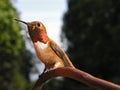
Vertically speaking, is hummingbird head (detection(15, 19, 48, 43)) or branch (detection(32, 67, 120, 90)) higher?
hummingbird head (detection(15, 19, 48, 43))

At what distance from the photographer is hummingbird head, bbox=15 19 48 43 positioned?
3.45 meters

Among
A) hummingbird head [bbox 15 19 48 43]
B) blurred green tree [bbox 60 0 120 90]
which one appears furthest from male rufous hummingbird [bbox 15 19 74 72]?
blurred green tree [bbox 60 0 120 90]

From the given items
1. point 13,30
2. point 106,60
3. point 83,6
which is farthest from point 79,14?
point 13,30

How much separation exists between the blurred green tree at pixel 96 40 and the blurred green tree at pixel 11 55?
271cm

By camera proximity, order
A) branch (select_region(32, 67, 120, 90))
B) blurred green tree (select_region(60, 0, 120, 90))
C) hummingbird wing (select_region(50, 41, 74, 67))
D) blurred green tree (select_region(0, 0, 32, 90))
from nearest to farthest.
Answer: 1. branch (select_region(32, 67, 120, 90))
2. hummingbird wing (select_region(50, 41, 74, 67))
3. blurred green tree (select_region(0, 0, 32, 90))
4. blurred green tree (select_region(60, 0, 120, 90))

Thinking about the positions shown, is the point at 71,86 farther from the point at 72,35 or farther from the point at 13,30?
the point at 13,30

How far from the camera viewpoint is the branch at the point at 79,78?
9.60 feet

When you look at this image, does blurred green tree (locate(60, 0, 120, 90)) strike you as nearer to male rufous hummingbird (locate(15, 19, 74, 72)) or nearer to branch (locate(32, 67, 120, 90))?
male rufous hummingbird (locate(15, 19, 74, 72))

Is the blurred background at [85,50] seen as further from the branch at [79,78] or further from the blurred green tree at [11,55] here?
the branch at [79,78]

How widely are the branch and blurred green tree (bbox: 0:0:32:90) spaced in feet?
44.9

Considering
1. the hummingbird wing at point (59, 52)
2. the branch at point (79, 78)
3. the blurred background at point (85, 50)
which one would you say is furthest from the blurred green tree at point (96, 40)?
the branch at point (79, 78)

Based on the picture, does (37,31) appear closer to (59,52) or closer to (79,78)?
(59,52)

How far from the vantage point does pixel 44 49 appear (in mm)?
3506

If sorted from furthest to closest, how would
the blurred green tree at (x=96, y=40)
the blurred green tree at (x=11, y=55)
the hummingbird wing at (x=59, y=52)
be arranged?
the blurred green tree at (x=96, y=40)
the blurred green tree at (x=11, y=55)
the hummingbird wing at (x=59, y=52)
